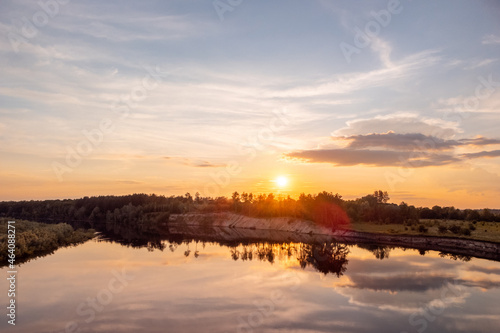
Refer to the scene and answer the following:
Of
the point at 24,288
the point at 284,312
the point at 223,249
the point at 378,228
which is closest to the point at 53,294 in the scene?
the point at 24,288

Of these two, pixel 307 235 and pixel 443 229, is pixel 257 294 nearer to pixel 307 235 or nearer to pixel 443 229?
pixel 443 229

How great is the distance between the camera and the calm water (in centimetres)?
3334

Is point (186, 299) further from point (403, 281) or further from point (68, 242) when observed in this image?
point (68, 242)

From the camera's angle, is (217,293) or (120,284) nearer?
(217,293)

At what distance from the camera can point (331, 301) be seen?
41094mm

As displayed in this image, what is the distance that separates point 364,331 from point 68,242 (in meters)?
83.4

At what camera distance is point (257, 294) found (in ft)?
146

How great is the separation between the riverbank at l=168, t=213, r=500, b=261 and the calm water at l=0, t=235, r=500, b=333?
18.2 metres

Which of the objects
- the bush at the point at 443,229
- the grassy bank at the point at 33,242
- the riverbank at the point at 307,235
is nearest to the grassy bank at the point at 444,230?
the bush at the point at 443,229
